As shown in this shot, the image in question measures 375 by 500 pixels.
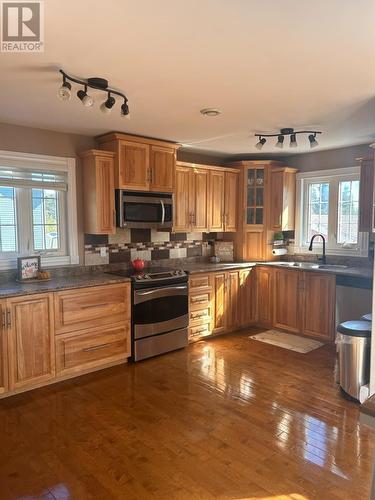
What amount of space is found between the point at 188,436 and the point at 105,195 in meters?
2.49

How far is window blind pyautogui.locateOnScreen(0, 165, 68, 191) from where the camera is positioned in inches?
144

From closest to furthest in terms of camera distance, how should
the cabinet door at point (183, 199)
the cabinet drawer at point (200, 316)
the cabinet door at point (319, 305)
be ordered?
1. the cabinet door at point (319, 305)
2. the cabinet drawer at point (200, 316)
3. the cabinet door at point (183, 199)

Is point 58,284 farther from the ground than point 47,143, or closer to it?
closer to it

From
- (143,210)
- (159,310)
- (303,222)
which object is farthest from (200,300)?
(303,222)

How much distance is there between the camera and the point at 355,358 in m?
3.09

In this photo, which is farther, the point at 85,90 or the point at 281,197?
the point at 281,197

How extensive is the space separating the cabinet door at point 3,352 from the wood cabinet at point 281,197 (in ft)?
11.9

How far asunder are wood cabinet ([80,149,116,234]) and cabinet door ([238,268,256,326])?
1.94m

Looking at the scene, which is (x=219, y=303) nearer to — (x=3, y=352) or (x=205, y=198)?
Answer: (x=205, y=198)

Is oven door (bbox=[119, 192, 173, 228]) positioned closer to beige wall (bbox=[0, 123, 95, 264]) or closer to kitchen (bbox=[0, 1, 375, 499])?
kitchen (bbox=[0, 1, 375, 499])

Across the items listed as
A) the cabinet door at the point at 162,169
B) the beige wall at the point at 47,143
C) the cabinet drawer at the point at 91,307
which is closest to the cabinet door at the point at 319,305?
the cabinet door at the point at 162,169

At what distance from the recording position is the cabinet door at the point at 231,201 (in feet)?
17.3

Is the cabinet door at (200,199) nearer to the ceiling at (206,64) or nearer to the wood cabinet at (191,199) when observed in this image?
the wood cabinet at (191,199)

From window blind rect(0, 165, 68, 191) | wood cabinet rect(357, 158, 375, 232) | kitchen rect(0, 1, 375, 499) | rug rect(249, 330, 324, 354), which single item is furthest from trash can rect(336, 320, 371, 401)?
window blind rect(0, 165, 68, 191)
